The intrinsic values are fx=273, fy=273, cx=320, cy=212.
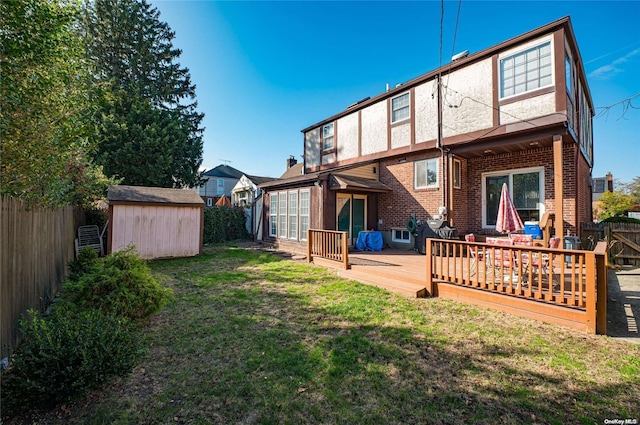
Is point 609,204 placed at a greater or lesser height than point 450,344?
greater

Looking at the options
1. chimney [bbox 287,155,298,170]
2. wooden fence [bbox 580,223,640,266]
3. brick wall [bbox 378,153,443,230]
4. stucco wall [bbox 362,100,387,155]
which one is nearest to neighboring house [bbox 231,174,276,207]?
chimney [bbox 287,155,298,170]

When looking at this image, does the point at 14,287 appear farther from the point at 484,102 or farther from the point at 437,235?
the point at 484,102

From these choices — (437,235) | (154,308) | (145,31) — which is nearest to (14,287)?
(154,308)

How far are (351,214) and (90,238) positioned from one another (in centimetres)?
948

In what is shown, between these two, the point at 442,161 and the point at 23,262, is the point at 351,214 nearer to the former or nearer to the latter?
the point at 442,161

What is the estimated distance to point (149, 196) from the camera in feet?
32.1

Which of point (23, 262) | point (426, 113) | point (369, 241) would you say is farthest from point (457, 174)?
point (23, 262)

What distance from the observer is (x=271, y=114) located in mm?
15898

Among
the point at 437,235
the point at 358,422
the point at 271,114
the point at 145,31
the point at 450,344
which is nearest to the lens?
the point at 358,422

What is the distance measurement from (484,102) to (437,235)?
440 centimetres

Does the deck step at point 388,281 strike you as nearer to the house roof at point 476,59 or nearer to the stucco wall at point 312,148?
the house roof at point 476,59

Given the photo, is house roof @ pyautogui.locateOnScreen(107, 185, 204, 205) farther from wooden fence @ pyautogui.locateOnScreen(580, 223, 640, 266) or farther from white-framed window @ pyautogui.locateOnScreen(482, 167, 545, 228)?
wooden fence @ pyautogui.locateOnScreen(580, 223, 640, 266)

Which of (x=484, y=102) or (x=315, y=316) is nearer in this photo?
(x=315, y=316)

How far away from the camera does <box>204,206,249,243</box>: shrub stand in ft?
48.4
